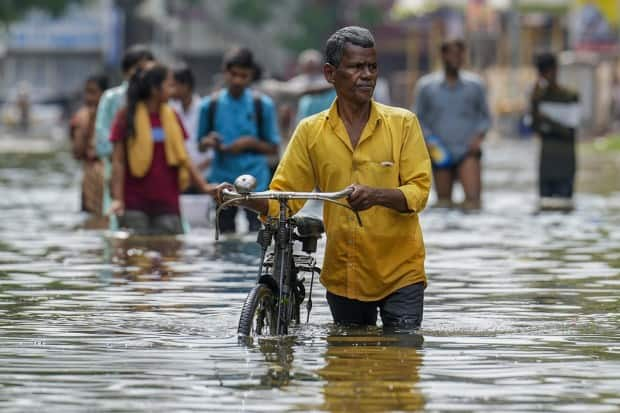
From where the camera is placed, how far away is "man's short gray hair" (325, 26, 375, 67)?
931 centimetres

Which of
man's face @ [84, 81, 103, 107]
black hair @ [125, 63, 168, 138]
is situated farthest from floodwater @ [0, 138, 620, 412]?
man's face @ [84, 81, 103, 107]

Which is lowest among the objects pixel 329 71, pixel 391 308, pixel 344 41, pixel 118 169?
pixel 391 308

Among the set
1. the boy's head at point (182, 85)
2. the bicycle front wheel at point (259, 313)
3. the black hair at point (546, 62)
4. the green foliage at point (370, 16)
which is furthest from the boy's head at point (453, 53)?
the green foliage at point (370, 16)

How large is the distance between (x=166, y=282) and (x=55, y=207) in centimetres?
967

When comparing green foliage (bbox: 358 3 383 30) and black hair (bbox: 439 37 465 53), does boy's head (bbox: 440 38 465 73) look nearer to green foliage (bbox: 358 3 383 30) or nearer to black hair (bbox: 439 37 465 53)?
black hair (bbox: 439 37 465 53)

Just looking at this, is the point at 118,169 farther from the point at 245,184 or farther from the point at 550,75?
the point at 550,75

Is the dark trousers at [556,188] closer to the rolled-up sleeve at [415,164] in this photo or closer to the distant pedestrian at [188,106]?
the distant pedestrian at [188,106]

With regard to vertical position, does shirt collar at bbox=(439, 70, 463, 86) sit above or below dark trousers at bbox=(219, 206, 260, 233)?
above

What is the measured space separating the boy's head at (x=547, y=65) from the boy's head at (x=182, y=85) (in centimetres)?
441

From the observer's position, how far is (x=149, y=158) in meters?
15.0

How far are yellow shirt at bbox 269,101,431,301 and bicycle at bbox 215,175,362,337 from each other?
114mm

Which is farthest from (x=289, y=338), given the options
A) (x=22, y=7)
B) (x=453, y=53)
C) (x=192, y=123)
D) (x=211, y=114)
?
(x=22, y=7)

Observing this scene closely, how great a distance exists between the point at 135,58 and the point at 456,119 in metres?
4.43

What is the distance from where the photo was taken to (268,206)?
9.30 meters
